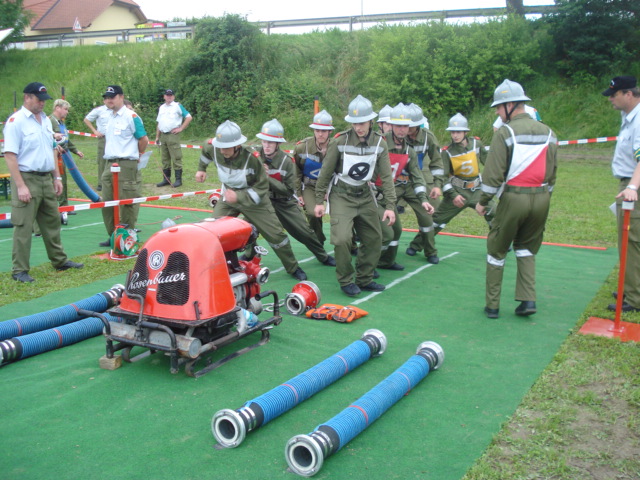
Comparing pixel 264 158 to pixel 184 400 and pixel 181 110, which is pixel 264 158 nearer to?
pixel 184 400

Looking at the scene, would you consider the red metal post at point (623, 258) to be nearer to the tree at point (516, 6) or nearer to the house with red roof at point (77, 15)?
the tree at point (516, 6)

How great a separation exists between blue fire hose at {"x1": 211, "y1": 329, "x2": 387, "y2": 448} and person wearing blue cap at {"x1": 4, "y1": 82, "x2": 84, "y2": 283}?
440 cm

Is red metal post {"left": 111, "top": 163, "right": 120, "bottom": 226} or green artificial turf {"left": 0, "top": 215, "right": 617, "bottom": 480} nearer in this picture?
green artificial turf {"left": 0, "top": 215, "right": 617, "bottom": 480}

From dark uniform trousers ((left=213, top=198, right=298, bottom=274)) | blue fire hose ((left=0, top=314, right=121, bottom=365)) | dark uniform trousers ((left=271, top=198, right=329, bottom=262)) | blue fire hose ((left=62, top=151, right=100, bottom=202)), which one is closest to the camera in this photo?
blue fire hose ((left=0, top=314, right=121, bottom=365))

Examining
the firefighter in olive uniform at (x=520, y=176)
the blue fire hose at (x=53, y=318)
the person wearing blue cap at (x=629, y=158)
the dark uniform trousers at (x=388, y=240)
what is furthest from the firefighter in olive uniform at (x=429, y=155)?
the blue fire hose at (x=53, y=318)

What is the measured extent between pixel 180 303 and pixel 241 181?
2503 millimetres

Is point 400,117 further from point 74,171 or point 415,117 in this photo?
point 74,171

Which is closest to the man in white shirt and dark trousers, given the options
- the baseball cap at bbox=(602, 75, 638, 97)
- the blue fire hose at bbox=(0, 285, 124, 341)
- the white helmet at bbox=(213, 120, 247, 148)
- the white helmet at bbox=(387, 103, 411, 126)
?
the white helmet at bbox=(387, 103, 411, 126)

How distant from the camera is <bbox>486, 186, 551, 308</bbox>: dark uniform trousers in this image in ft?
19.1

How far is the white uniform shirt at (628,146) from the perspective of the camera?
599cm

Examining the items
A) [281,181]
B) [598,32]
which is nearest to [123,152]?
[281,181]

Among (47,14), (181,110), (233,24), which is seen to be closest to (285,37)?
(233,24)

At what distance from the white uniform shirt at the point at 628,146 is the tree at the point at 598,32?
15270 millimetres

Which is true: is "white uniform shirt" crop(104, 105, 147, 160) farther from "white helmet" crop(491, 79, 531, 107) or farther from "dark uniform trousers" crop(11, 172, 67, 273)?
"white helmet" crop(491, 79, 531, 107)
